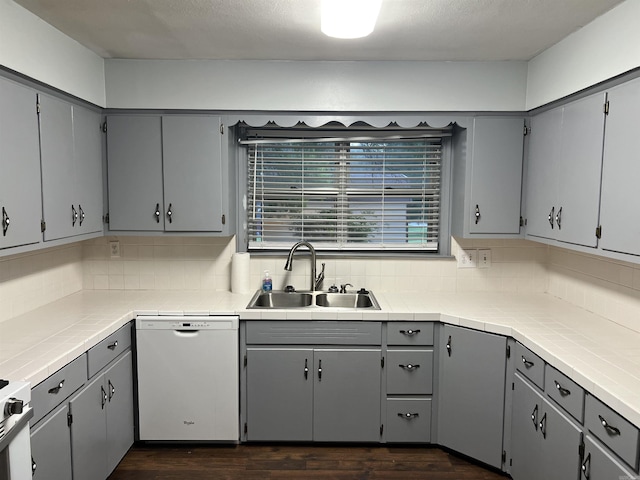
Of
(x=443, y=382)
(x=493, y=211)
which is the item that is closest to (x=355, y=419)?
(x=443, y=382)

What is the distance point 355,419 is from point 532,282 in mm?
1627

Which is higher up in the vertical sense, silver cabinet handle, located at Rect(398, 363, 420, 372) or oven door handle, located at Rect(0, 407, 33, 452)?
oven door handle, located at Rect(0, 407, 33, 452)

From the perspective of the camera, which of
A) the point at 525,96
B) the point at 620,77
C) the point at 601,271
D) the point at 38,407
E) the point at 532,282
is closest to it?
the point at 38,407

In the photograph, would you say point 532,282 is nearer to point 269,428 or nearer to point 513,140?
point 513,140

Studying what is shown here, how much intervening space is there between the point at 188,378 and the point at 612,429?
6.98 feet

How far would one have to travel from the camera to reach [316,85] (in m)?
2.92

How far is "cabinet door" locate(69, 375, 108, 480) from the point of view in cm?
207

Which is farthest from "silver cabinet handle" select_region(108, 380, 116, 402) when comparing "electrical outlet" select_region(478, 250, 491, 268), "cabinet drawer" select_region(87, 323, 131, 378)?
"electrical outlet" select_region(478, 250, 491, 268)

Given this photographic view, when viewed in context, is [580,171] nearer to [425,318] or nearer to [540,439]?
[425,318]

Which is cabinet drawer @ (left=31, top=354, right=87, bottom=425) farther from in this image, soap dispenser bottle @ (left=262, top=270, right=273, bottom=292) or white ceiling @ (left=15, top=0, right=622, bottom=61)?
white ceiling @ (left=15, top=0, right=622, bottom=61)

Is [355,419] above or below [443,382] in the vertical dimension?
below

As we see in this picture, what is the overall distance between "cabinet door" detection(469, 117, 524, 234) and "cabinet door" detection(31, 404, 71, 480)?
2.53m

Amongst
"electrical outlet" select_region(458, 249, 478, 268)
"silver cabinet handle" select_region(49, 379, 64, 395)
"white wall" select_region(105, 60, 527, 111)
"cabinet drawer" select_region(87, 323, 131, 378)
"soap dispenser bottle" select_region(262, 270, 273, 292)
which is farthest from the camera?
"electrical outlet" select_region(458, 249, 478, 268)

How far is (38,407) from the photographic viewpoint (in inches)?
70.2
